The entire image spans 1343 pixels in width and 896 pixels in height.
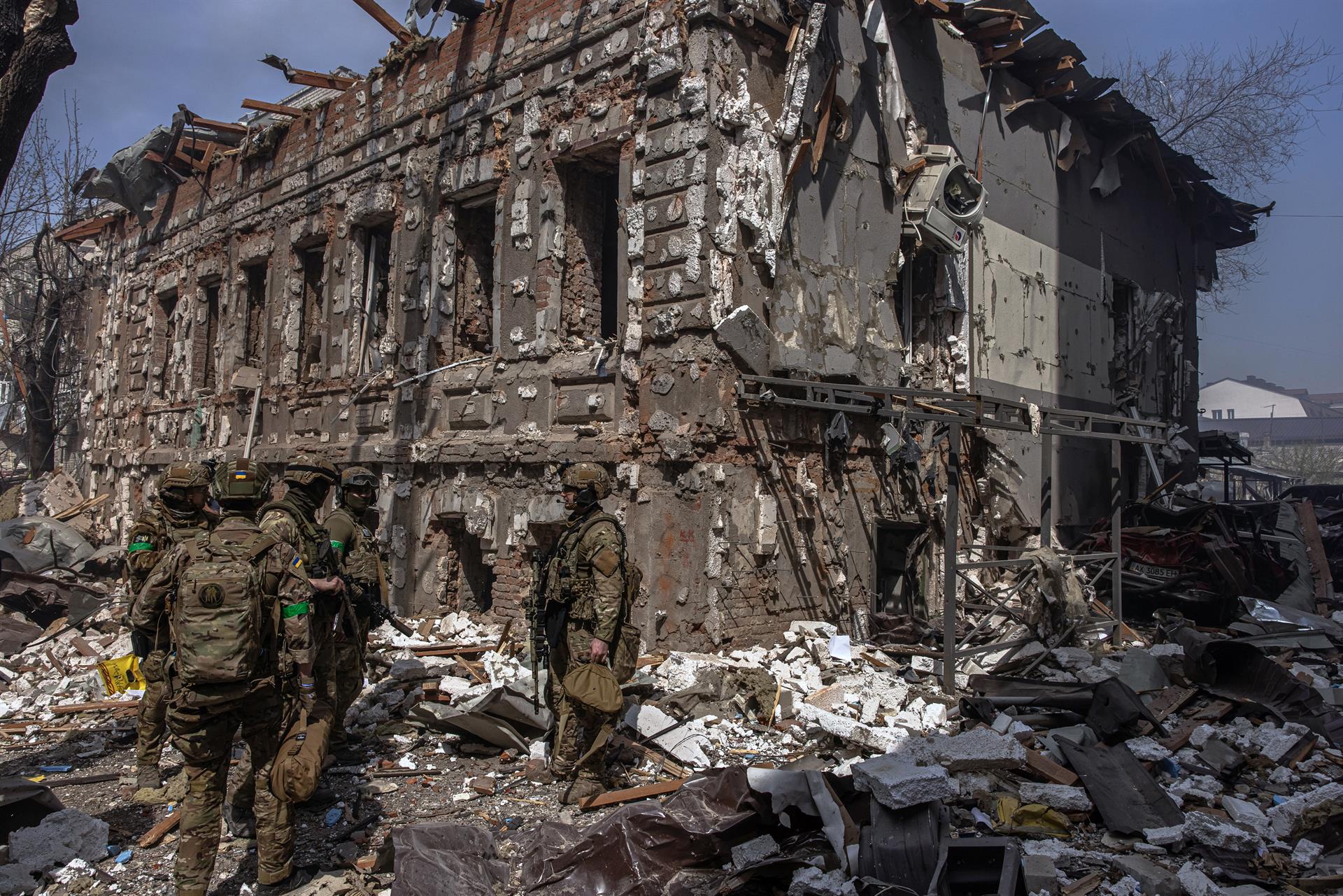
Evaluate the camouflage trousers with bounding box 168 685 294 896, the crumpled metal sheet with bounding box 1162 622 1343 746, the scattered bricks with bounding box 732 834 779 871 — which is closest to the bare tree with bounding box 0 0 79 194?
the camouflage trousers with bounding box 168 685 294 896

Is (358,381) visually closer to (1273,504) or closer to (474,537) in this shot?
(474,537)

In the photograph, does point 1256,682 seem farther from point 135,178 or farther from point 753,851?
point 135,178

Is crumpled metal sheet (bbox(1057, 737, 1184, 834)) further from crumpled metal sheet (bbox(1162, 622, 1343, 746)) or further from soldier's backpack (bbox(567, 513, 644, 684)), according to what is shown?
soldier's backpack (bbox(567, 513, 644, 684))

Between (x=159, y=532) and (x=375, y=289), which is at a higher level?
(x=375, y=289)

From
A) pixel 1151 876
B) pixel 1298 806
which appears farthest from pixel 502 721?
pixel 1298 806

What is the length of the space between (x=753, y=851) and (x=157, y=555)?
441 cm

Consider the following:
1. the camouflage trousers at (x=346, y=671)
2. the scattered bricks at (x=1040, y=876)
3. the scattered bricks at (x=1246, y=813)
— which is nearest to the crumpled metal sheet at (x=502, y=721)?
the camouflage trousers at (x=346, y=671)

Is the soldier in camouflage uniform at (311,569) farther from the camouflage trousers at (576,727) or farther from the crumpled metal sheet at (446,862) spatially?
the camouflage trousers at (576,727)

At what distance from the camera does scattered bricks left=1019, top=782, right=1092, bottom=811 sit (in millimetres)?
5406

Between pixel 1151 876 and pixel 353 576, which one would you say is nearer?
pixel 1151 876

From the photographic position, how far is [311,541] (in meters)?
5.77

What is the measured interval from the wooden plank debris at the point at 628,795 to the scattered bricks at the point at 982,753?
169 centimetres

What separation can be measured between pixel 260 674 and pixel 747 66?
711 centimetres

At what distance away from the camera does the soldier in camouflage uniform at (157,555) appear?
5.93 meters
